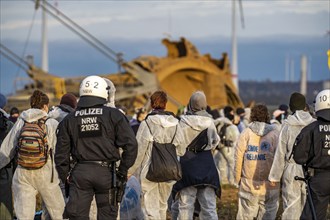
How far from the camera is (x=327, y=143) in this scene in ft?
34.4

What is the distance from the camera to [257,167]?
12.6 meters

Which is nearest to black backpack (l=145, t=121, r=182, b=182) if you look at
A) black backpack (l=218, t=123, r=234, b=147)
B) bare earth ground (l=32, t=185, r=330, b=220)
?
bare earth ground (l=32, t=185, r=330, b=220)

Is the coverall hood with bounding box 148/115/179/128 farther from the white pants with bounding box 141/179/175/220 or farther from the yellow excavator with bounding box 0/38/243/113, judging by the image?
the yellow excavator with bounding box 0/38/243/113

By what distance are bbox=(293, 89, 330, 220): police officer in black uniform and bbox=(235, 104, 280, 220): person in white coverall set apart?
1.92 meters

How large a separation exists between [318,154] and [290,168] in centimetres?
151

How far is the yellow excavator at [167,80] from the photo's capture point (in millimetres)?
33750

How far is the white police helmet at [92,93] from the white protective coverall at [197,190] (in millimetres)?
2143

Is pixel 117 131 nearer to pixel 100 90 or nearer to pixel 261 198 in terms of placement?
pixel 100 90

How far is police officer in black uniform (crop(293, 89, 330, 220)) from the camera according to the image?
1051 cm

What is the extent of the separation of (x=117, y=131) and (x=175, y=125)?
5.76ft

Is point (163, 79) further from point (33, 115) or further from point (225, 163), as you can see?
point (33, 115)

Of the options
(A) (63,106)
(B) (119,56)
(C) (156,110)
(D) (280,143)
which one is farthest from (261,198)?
(B) (119,56)

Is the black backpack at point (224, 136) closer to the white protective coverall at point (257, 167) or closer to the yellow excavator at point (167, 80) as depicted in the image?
the white protective coverall at point (257, 167)

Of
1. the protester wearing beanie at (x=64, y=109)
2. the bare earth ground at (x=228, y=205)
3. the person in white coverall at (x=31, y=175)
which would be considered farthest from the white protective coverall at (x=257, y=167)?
the person in white coverall at (x=31, y=175)
